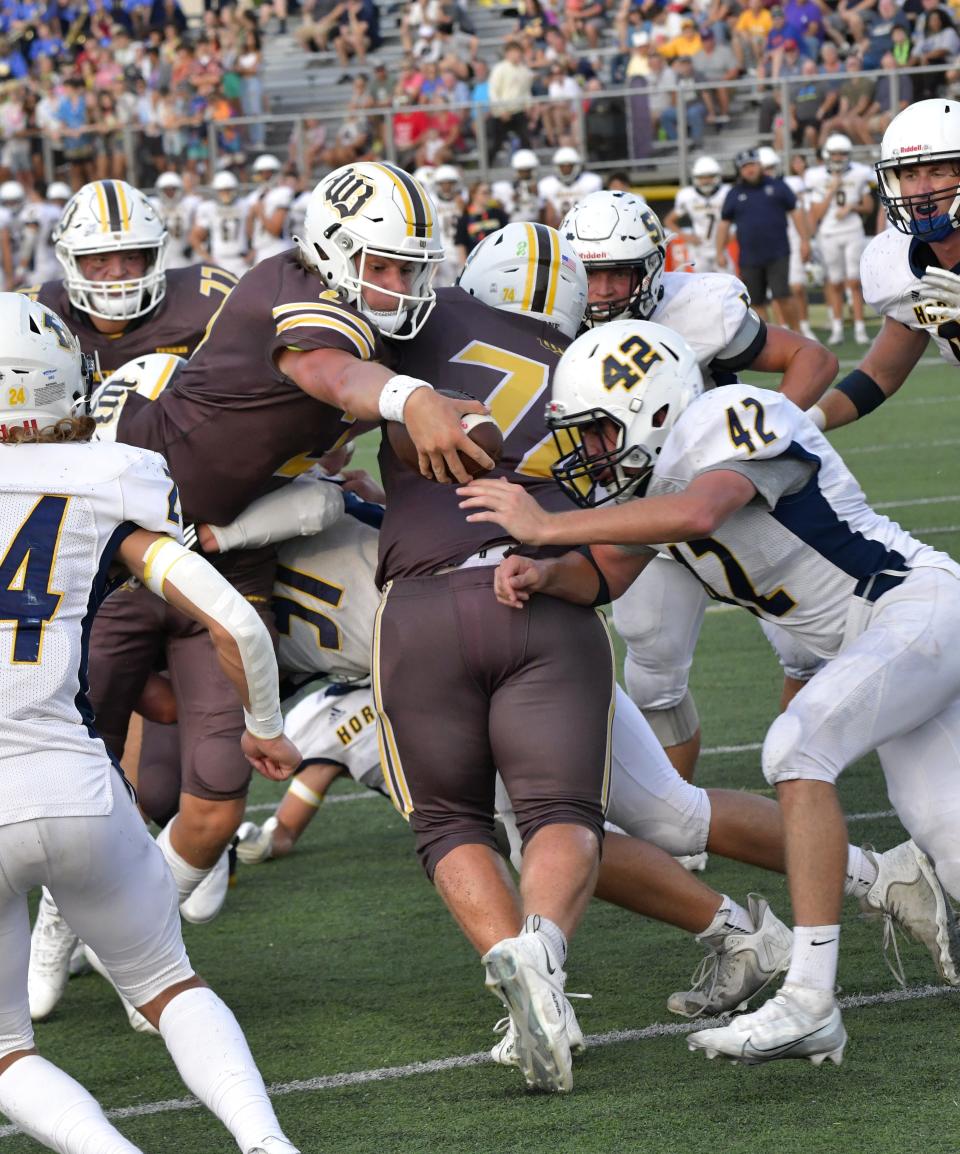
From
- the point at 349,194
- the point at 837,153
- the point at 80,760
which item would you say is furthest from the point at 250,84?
the point at 80,760

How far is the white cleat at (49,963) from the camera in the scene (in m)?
4.28

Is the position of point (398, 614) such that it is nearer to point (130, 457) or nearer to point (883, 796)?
point (130, 457)

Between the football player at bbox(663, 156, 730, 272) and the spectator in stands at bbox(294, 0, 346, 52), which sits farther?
the spectator in stands at bbox(294, 0, 346, 52)

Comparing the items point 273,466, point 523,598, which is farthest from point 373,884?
point 523,598

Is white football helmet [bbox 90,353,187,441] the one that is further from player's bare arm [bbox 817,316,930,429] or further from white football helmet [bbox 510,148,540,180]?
white football helmet [bbox 510,148,540,180]

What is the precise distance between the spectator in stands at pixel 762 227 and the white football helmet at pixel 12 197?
30.2 ft

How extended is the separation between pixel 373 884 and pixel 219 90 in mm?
19107

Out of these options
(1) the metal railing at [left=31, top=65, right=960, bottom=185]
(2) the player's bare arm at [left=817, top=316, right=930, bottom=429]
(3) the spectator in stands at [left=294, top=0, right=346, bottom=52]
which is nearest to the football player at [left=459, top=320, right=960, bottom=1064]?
(2) the player's bare arm at [left=817, top=316, right=930, bottom=429]

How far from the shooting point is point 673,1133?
321cm

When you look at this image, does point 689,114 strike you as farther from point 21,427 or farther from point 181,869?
point 21,427

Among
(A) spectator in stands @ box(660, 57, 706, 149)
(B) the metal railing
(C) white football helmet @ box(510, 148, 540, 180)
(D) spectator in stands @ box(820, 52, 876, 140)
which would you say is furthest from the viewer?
(A) spectator in stands @ box(660, 57, 706, 149)

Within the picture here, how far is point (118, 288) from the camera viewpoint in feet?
17.6

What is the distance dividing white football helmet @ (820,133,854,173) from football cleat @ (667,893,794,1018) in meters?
14.6

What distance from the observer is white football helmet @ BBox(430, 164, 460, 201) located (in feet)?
61.8
